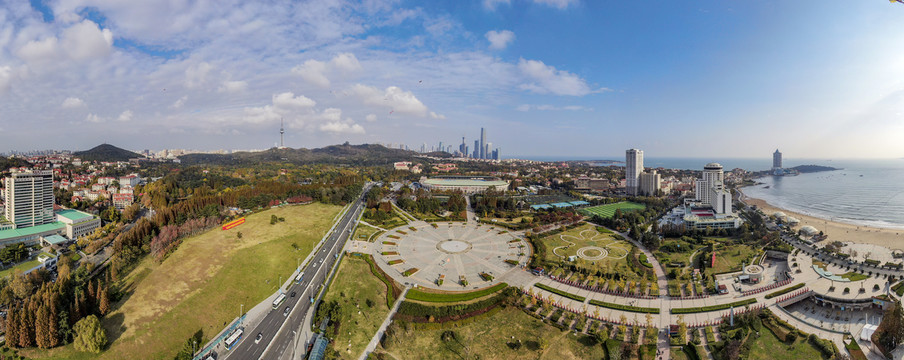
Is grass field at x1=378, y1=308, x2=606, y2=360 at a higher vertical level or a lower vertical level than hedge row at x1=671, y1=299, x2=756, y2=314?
lower

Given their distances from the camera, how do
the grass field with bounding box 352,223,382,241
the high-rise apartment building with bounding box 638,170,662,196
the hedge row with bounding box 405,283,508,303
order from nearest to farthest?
the hedge row with bounding box 405,283,508,303, the grass field with bounding box 352,223,382,241, the high-rise apartment building with bounding box 638,170,662,196

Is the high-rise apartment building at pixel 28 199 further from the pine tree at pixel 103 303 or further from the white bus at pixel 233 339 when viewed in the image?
the white bus at pixel 233 339

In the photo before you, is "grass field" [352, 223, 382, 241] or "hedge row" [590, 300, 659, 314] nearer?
"hedge row" [590, 300, 659, 314]

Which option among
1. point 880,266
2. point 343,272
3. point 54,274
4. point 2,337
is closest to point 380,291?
point 343,272

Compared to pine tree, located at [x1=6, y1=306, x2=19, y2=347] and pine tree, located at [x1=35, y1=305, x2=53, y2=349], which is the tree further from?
pine tree, located at [x1=6, y1=306, x2=19, y2=347]

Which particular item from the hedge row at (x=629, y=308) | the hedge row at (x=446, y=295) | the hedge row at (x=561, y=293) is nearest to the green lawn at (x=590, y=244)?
the hedge row at (x=561, y=293)

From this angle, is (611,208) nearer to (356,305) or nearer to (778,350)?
(778,350)

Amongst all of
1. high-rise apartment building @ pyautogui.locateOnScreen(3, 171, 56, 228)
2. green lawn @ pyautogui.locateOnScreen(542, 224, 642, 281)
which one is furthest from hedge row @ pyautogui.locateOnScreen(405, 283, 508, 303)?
high-rise apartment building @ pyautogui.locateOnScreen(3, 171, 56, 228)
